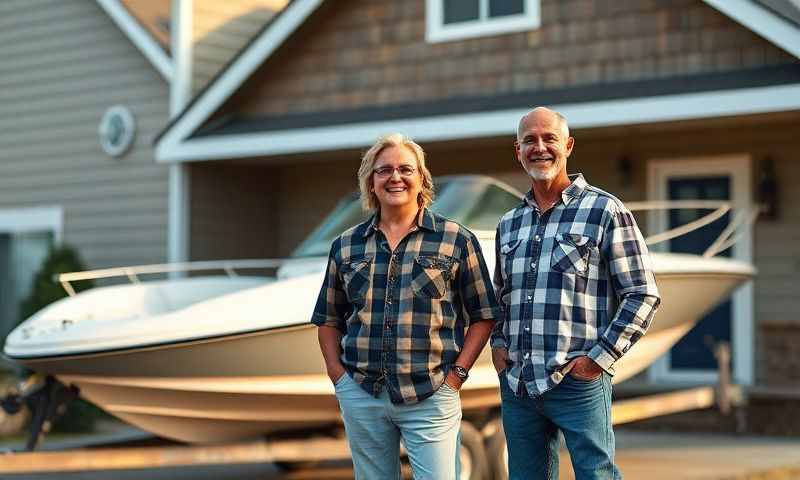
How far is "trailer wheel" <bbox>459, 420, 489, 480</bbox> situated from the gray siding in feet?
20.0

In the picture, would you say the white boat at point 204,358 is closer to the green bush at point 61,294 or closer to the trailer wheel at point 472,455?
the trailer wheel at point 472,455

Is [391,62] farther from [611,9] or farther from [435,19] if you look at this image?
[611,9]

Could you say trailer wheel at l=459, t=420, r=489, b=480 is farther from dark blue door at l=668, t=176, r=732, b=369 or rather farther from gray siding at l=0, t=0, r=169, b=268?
gray siding at l=0, t=0, r=169, b=268

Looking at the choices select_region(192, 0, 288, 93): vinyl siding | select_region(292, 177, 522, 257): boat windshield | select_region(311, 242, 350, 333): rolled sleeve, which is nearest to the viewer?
select_region(311, 242, 350, 333): rolled sleeve

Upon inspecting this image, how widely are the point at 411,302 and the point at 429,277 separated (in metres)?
0.10

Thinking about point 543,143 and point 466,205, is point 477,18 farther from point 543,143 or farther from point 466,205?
point 543,143

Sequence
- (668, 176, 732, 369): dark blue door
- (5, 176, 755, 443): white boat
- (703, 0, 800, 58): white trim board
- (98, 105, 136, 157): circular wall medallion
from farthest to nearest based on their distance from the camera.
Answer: (98, 105, 136, 157): circular wall medallion → (668, 176, 732, 369): dark blue door → (703, 0, 800, 58): white trim board → (5, 176, 755, 443): white boat

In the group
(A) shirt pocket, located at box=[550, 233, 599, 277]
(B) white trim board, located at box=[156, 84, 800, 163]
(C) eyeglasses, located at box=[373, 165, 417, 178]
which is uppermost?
(B) white trim board, located at box=[156, 84, 800, 163]

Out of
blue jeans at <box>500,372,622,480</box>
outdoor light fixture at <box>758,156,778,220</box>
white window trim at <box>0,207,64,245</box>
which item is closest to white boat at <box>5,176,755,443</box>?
blue jeans at <box>500,372,622,480</box>

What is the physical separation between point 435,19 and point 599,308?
24.5ft

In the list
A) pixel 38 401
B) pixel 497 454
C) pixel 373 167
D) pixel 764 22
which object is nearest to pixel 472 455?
pixel 497 454

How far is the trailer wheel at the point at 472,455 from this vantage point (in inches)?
281

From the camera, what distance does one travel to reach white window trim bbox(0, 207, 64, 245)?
13.4m

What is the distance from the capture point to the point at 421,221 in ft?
13.0
